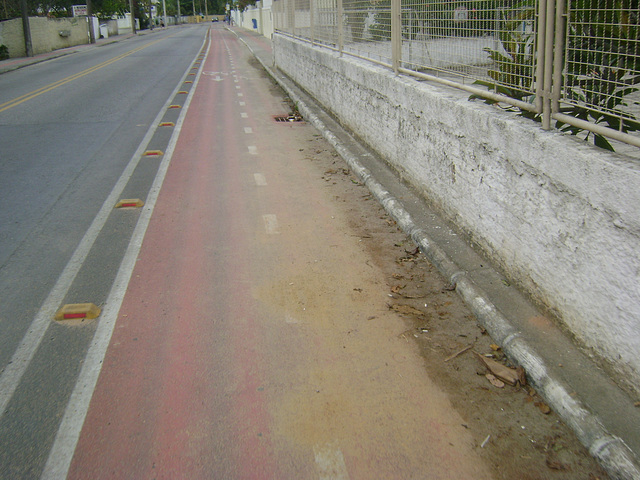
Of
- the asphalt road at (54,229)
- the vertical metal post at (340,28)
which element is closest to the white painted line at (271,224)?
the asphalt road at (54,229)

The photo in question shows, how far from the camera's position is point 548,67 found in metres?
4.13

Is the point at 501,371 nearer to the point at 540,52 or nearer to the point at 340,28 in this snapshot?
the point at 540,52

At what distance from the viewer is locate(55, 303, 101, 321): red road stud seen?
4.55 m

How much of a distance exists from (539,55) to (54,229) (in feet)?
17.0

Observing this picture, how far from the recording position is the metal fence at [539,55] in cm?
375

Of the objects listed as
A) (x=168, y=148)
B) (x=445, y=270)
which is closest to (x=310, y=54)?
(x=168, y=148)

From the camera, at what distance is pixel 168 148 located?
33.6ft

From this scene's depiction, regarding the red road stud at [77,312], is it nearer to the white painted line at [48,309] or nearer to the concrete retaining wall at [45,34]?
the white painted line at [48,309]

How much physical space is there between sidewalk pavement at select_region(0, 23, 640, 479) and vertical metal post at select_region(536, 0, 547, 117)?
1.42m

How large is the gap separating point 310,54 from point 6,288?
1080cm

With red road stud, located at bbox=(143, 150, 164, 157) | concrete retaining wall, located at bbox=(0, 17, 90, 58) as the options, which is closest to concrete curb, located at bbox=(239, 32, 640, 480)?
red road stud, located at bbox=(143, 150, 164, 157)

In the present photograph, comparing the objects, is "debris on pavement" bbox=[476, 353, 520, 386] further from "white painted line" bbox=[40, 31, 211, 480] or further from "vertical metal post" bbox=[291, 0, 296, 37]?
"vertical metal post" bbox=[291, 0, 296, 37]

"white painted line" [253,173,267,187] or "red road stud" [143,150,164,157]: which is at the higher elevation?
"red road stud" [143,150,164,157]

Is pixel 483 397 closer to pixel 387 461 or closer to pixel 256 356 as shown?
pixel 387 461
